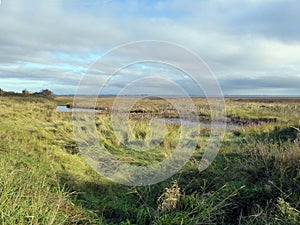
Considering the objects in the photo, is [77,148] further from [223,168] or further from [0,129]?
[223,168]

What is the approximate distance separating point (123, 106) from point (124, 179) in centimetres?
1399

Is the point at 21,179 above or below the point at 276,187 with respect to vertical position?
above

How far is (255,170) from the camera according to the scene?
5680 mm

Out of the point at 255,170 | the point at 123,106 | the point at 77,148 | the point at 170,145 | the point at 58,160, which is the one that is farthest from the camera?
the point at 123,106

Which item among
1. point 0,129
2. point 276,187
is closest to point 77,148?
point 0,129

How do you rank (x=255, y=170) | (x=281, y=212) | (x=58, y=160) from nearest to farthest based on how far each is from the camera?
(x=281, y=212) < (x=255, y=170) < (x=58, y=160)

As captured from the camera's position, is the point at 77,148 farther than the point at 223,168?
Answer: Yes

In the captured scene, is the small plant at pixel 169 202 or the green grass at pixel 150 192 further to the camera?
the small plant at pixel 169 202

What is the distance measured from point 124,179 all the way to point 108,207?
1.12 metres

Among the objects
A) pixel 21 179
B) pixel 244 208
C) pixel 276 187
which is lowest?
pixel 244 208

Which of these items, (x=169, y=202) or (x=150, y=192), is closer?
(x=169, y=202)

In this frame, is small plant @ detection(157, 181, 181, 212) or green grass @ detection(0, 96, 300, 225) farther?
small plant @ detection(157, 181, 181, 212)

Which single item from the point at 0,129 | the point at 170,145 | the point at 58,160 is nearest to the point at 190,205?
the point at 58,160

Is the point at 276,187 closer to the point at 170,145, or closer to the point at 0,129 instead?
the point at 170,145
